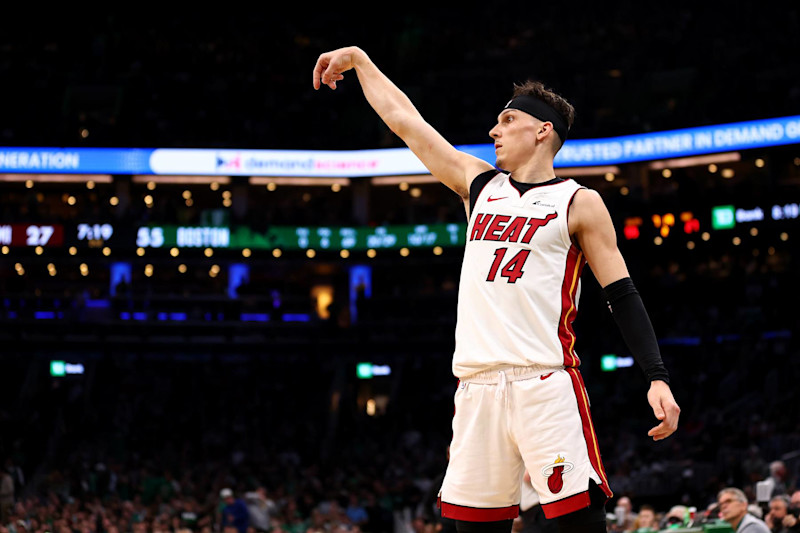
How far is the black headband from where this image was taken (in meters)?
4.43

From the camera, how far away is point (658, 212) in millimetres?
29469

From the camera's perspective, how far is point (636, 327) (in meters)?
4.05

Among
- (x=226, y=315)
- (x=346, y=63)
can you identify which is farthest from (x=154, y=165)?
(x=346, y=63)

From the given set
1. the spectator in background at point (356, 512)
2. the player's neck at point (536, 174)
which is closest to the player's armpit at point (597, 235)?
the player's neck at point (536, 174)

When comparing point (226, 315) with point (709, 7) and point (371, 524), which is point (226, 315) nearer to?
point (371, 524)

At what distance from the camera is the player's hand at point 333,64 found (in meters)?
4.66

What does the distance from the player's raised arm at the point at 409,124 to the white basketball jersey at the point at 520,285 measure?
35 cm

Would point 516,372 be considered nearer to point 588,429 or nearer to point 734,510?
point 588,429

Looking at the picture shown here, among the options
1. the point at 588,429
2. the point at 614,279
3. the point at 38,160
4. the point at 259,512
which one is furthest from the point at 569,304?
the point at 38,160

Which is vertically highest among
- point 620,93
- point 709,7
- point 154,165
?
point 709,7

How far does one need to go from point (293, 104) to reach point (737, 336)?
16.7 m

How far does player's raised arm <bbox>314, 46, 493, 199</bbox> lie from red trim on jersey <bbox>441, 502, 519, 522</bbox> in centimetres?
139

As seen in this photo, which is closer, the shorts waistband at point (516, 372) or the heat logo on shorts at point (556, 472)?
the heat logo on shorts at point (556, 472)

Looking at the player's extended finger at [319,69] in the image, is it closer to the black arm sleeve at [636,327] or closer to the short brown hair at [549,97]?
the short brown hair at [549,97]
